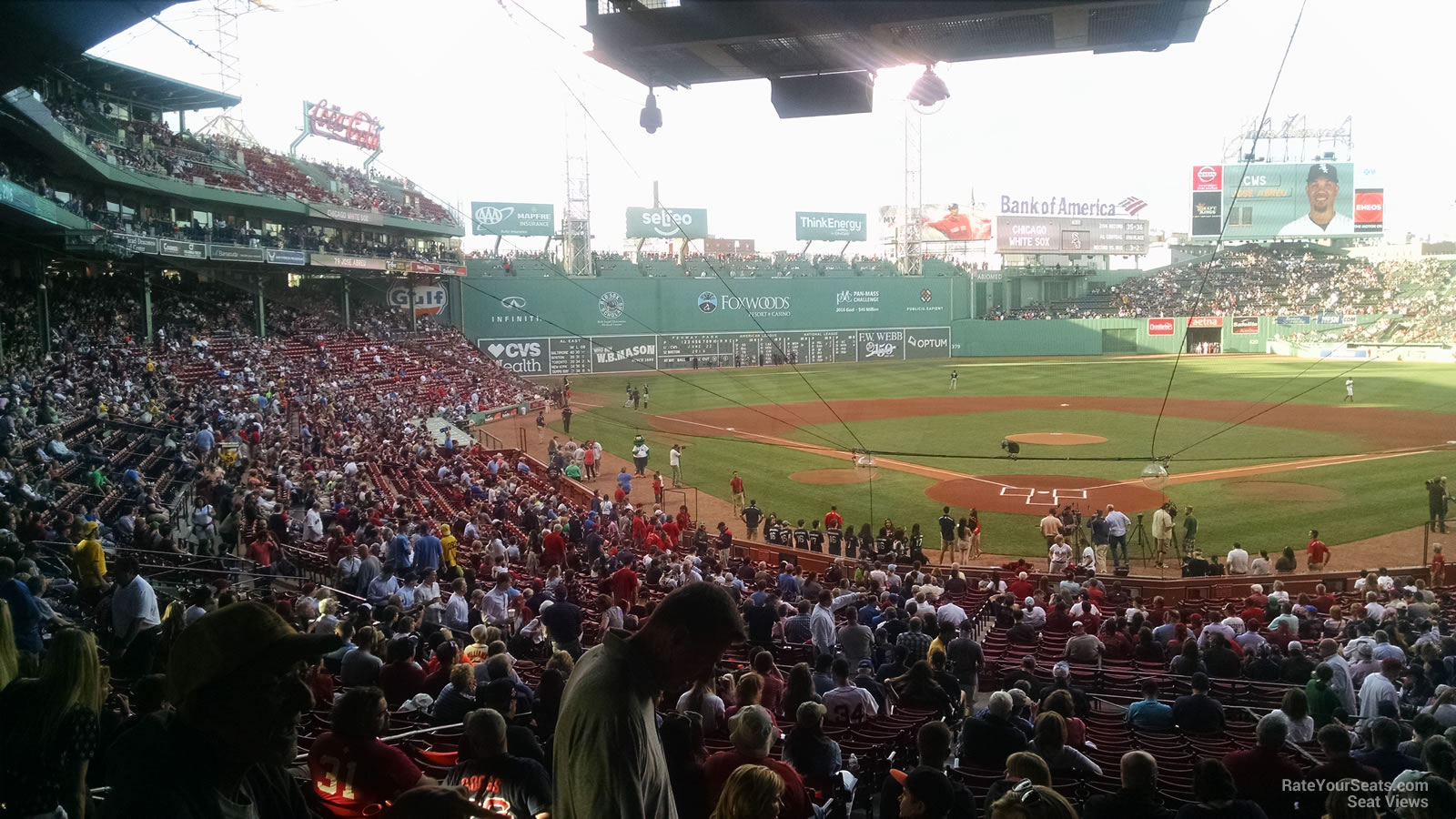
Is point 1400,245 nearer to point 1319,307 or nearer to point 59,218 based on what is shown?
point 1319,307

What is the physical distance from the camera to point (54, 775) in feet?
10.5

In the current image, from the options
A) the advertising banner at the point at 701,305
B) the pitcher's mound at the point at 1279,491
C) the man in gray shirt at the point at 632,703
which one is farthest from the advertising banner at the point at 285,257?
the man in gray shirt at the point at 632,703

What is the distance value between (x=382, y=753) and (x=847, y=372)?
5707cm

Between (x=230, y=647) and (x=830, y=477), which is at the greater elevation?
(x=230, y=647)

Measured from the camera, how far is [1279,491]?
918 inches

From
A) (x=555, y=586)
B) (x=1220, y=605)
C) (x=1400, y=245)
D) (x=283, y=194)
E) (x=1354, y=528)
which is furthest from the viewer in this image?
(x=1400, y=245)

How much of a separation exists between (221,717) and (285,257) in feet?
141

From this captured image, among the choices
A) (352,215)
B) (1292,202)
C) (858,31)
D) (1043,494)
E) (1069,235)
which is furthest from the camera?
(1069,235)

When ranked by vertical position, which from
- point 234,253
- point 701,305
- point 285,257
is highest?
point 285,257

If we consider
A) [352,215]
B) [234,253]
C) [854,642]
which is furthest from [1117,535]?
[352,215]

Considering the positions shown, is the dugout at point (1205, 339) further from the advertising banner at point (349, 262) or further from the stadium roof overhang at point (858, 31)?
the stadium roof overhang at point (858, 31)

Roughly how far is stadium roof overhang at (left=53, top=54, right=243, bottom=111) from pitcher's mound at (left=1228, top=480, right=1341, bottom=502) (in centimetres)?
3715

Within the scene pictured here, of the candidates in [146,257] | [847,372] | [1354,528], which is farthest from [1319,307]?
[146,257]

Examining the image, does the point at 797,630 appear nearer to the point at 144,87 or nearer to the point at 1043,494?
the point at 1043,494
